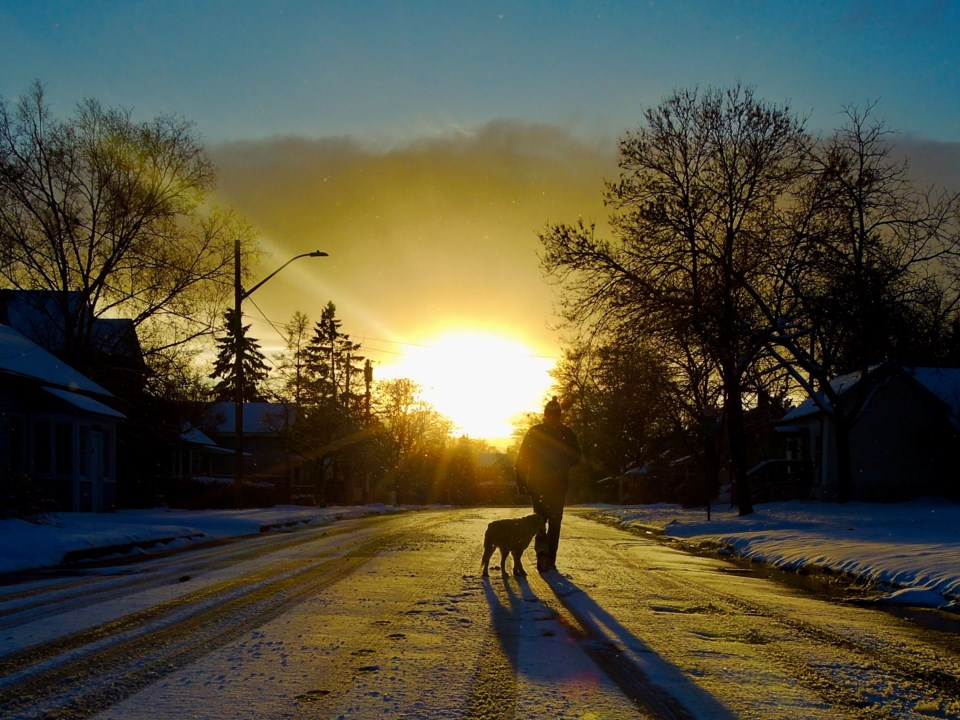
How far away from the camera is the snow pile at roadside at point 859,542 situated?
10352 mm

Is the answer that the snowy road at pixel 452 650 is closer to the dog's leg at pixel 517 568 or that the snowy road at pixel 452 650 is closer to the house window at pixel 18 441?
the dog's leg at pixel 517 568

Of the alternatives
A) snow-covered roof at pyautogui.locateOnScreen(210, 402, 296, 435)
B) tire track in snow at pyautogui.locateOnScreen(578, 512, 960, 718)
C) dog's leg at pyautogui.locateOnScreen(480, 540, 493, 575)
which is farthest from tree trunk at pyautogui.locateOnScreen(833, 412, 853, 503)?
snow-covered roof at pyautogui.locateOnScreen(210, 402, 296, 435)

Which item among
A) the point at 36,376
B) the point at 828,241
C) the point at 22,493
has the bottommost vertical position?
the point at 22,493

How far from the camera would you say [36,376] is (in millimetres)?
24656

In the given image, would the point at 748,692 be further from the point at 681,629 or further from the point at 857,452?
the point at 857,452

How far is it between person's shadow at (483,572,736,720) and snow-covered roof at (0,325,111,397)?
65.1ft

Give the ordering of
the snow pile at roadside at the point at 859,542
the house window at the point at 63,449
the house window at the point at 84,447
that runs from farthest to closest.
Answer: the house window at the point at 84,447, the house window at the point at 63,449, the snow pile at roadside at the point at 859,542

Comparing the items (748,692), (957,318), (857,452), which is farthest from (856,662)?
(957,318)

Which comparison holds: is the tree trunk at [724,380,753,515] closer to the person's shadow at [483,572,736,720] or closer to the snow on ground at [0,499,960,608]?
the snow on ground at [0,499,960,608]

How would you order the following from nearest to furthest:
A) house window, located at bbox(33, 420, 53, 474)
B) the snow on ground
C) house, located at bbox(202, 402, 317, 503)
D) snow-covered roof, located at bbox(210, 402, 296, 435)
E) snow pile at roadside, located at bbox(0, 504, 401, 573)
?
the snow on ground
snow pile at roadside, located at bbox(0, 504, 401, 573)
house window, located at bbox(33, 420, 53, 474)
snow-covered roof, located at bbox(210, 402, 296, 435)
house, located at bbox(202, 402, 317, 503)

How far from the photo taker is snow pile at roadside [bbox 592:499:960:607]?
10.4 meters

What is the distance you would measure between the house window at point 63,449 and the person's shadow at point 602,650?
2257cm

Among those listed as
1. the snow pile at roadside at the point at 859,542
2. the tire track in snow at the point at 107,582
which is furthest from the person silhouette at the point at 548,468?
the tire track in snow at the point at 107,582

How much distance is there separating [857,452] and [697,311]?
1619cm
